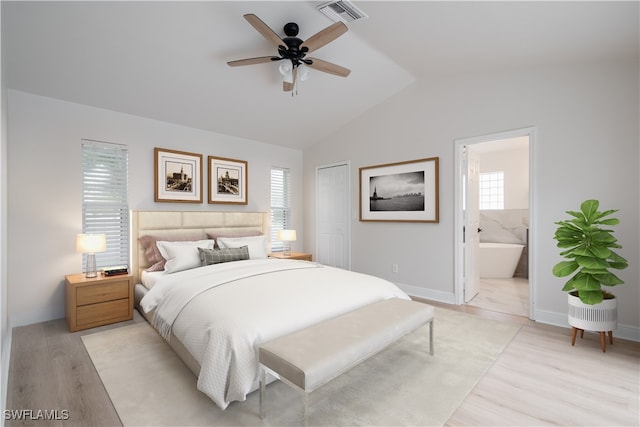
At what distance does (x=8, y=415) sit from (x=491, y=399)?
2939 millimetres

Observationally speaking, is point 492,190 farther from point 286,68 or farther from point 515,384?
point 286,68

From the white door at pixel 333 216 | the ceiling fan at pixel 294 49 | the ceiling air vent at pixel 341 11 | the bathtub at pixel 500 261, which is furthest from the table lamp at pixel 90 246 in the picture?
the bathtub at pixel 500 261

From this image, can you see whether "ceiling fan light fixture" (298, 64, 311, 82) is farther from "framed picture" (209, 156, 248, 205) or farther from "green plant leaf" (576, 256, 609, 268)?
"green plant leaf" (576, 256, 609, 268)

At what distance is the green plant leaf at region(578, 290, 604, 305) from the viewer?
8.58 ft

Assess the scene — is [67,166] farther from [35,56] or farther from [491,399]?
[491,399]

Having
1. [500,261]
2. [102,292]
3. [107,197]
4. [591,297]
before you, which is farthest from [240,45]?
[500,261]

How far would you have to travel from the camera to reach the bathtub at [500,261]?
219 inches

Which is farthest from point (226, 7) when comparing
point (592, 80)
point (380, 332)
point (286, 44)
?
point (592, 80)

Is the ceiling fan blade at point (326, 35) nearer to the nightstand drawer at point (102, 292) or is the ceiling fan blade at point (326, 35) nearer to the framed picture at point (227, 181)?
the framed picture at point (227, 181)

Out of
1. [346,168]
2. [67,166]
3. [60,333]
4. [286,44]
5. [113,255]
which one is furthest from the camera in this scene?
[346,168]

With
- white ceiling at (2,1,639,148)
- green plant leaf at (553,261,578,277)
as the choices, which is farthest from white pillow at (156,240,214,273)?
green plant leaf at (553,261,578,277)

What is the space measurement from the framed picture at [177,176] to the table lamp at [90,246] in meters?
0.93

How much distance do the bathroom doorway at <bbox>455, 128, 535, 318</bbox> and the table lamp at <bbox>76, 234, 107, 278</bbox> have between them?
13.6ft

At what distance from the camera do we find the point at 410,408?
1.91 metres
